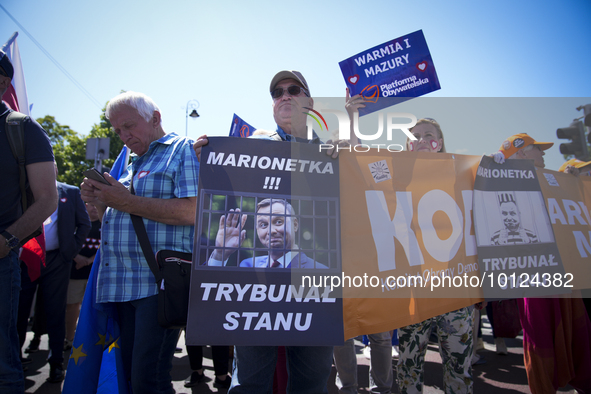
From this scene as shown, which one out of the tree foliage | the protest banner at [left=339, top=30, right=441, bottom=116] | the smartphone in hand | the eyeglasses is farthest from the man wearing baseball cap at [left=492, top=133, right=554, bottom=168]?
the tree foliage

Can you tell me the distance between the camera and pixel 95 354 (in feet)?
7.55

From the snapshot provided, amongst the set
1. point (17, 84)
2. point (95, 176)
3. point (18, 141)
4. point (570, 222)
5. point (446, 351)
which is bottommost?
point (446, 351)

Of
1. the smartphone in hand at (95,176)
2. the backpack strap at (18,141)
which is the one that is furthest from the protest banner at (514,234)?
the backpack strap at (18,141)

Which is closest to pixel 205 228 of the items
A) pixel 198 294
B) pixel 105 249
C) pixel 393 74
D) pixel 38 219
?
pixel 198 294

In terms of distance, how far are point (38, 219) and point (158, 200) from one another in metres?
0.78

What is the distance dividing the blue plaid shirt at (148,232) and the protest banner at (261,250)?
26cm

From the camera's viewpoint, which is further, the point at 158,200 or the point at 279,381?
the point at 279,381

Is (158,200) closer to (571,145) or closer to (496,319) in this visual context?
(496,319)

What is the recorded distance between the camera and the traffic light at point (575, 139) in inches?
256

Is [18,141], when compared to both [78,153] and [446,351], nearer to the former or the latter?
[446,351]

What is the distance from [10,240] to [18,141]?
592mm

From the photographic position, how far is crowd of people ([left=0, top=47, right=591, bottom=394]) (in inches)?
79.1

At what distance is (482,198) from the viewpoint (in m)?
2.81

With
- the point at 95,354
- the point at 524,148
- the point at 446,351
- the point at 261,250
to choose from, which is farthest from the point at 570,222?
the point at 95,354
